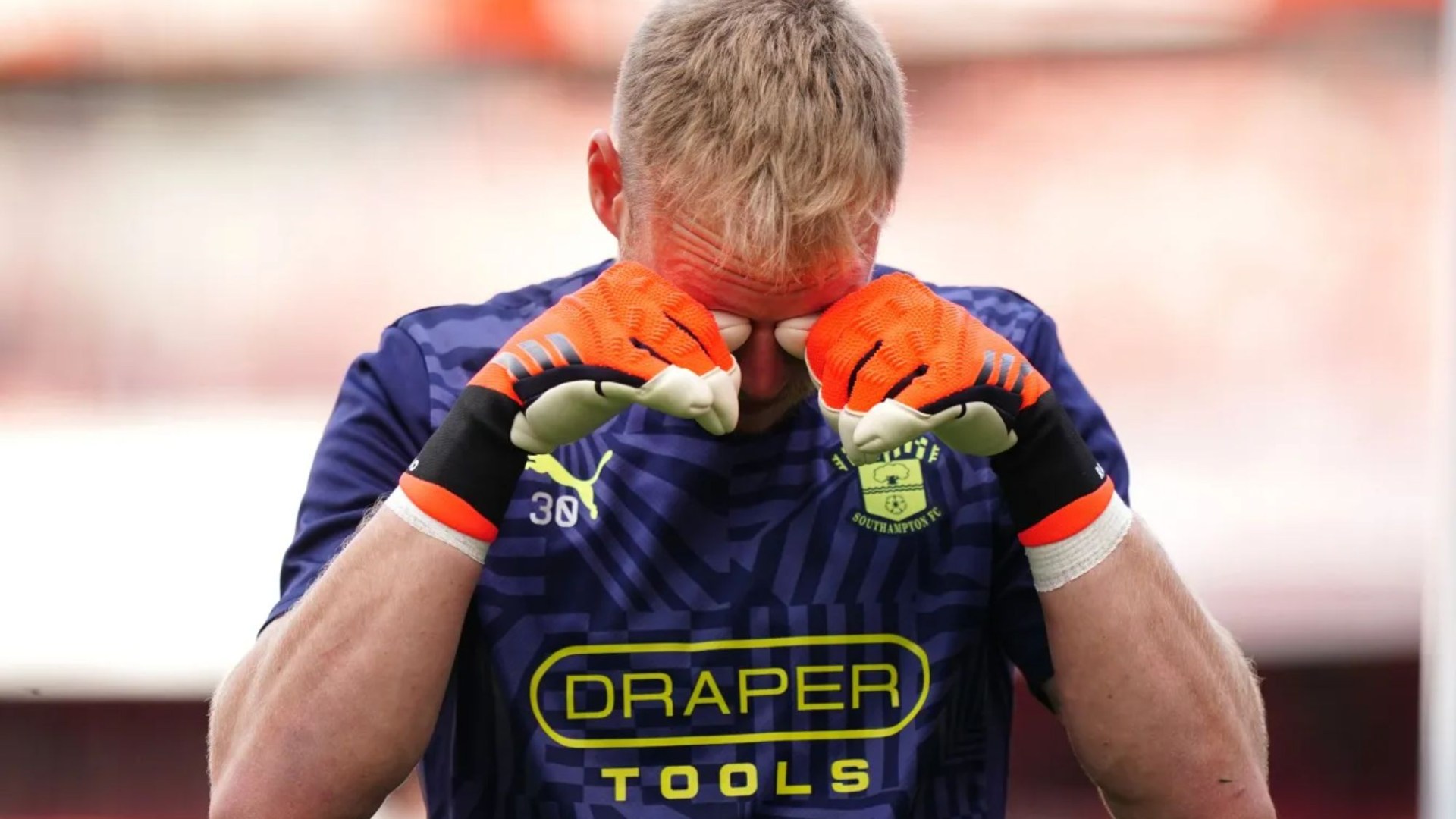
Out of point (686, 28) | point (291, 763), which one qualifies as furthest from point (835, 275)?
point (291, 763)

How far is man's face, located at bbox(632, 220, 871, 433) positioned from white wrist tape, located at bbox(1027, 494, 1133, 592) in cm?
23

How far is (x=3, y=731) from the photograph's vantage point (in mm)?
2436

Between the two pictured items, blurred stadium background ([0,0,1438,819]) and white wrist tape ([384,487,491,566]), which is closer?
white wrist tape ([384,487,491,566])

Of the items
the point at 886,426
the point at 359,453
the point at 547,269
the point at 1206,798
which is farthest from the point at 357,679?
the point at 547,269

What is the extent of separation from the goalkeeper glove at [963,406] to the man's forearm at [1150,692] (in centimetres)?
3

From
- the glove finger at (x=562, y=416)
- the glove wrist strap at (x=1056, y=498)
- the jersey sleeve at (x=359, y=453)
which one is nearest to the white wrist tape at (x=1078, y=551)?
the glove wrist strap at (x=1056, y=498)

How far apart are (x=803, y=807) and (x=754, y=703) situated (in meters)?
0.09

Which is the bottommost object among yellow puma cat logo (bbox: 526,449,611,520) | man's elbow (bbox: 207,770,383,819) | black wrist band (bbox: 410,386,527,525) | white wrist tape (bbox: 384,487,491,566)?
man's elbow (bbox: 207,770,383,819)

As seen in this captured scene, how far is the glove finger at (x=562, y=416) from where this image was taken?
104 centimetres

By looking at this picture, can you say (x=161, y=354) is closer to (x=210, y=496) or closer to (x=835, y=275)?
(x=210, y=496)

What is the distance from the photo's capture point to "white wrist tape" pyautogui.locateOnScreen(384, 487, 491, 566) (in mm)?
1070

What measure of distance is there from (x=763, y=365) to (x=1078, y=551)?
0.89 ft

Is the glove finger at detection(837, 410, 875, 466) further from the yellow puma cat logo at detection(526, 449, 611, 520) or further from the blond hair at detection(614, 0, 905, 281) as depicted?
the yellow puma cat logo at detection(526, 449, 611, 520)

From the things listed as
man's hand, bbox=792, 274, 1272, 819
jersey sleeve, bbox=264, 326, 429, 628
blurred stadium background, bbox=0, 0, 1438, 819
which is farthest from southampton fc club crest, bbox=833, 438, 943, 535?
blurred stadium background, bbox=0, 0, 1438, 819
